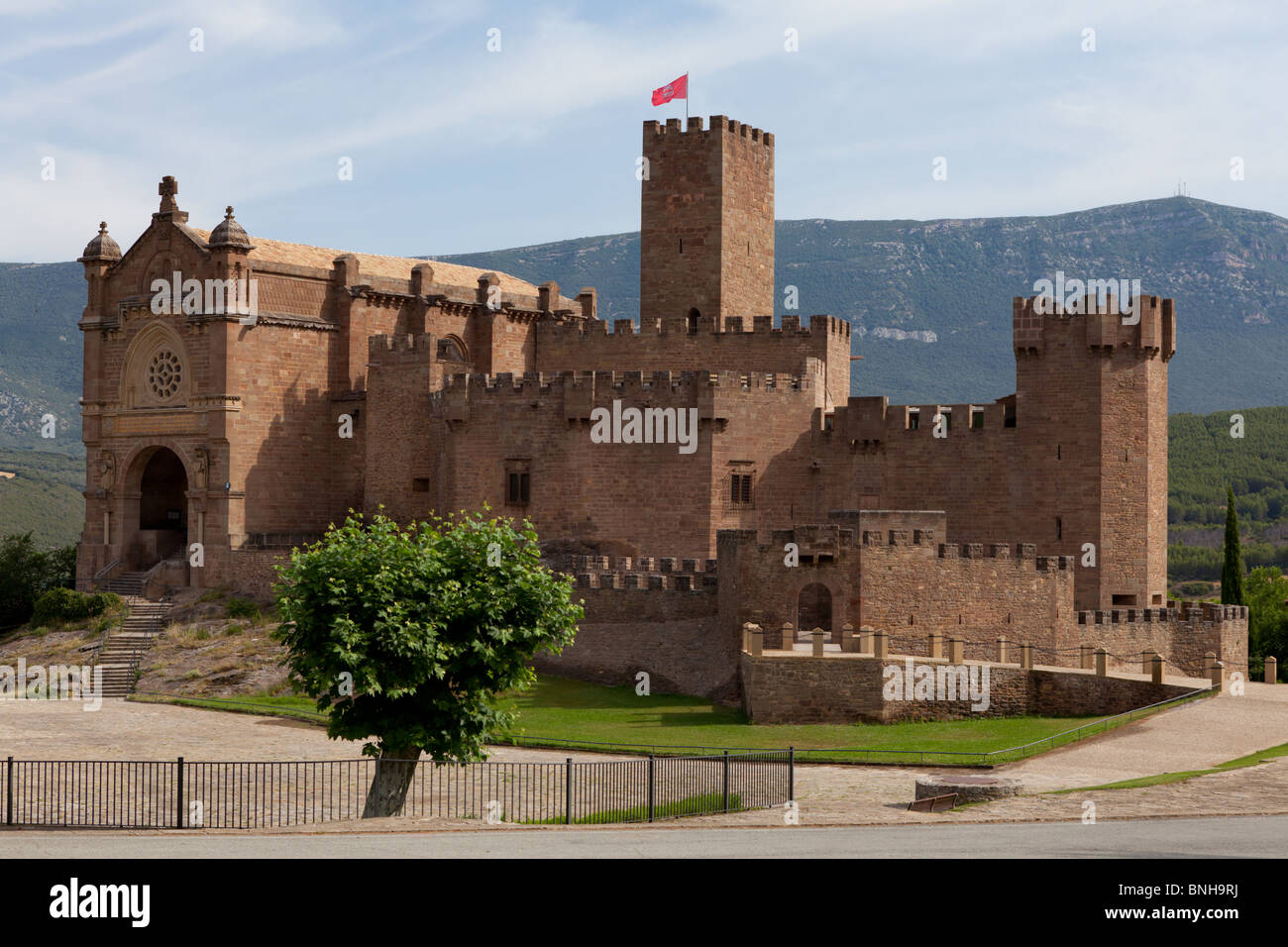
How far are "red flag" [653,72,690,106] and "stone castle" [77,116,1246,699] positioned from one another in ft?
3.43

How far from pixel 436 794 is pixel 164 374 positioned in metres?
32.2

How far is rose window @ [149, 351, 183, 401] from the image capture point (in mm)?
57469

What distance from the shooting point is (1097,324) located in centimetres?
4809

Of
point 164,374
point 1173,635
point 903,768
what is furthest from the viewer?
point 164,374

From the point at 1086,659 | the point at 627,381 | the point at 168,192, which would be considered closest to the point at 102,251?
the point at 168,192

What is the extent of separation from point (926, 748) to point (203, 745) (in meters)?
17.3

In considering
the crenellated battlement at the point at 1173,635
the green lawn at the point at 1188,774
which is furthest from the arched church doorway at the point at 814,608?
the green lawn at the point at 1188,774

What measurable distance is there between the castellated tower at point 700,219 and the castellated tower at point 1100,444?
12.1 metres

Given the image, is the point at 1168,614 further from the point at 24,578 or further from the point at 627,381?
the point at 24,578

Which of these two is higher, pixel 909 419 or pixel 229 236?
pixel 229 236

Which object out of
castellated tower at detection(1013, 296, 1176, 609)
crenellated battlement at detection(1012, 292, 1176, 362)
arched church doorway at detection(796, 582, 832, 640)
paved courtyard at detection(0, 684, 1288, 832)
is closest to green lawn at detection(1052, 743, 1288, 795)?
paved courtyard at detection(0, 684, 1288, 832)

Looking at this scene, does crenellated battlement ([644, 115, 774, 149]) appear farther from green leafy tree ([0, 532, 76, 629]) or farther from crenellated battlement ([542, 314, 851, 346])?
green leafy tree ([0, 532, 76, 629])

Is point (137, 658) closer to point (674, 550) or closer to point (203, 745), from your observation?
point (203, 745)

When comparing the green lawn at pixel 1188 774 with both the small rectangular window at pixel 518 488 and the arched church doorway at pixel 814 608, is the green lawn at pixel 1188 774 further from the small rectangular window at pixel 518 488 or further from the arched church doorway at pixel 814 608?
the small rectangular window at pixel 518 488
